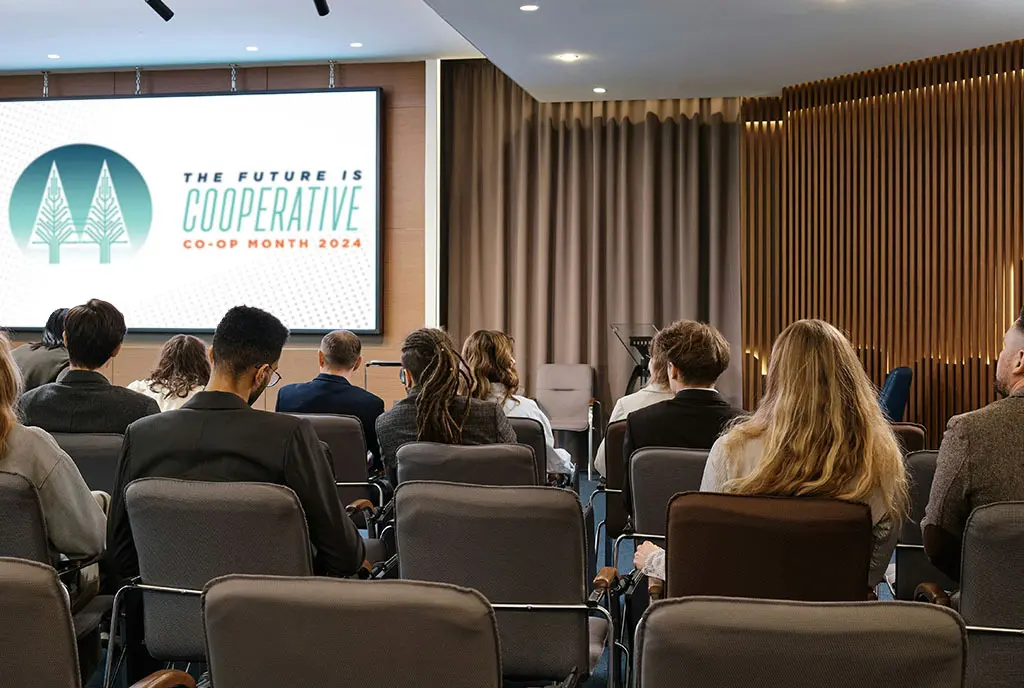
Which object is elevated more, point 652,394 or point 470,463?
point 652,394

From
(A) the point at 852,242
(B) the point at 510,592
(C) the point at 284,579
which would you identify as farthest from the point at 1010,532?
(A) the point at 852,242

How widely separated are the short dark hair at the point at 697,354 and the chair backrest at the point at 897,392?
12.5 feet

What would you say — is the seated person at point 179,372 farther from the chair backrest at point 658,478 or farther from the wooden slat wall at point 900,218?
the wooden slat wall at point 900,218

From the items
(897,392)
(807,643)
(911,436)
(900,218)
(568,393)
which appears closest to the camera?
(807,643)

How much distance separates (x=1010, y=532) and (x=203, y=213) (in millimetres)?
8429

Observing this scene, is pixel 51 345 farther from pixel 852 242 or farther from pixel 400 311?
pixel 852 242

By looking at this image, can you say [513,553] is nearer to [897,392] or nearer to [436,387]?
[436,387]

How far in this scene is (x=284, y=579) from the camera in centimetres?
162

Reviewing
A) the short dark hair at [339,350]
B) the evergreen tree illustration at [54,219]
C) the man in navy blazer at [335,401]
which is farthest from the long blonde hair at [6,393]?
the evergreen tree illustration at [54,219]

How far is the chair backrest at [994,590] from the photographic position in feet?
7.18

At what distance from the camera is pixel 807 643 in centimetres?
147

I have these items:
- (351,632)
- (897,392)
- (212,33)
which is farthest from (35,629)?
Result: (212,33)

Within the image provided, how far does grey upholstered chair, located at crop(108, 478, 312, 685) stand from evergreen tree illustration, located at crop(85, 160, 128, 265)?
777 centimetres

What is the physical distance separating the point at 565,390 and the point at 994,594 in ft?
21.8
